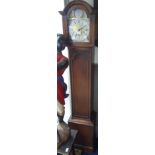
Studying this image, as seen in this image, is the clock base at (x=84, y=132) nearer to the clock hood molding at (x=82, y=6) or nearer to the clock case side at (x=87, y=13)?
the clock case side at (x=87, y=13)

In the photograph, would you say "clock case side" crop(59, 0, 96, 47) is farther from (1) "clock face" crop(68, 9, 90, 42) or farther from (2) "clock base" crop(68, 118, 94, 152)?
(2) "clock base" crop(68, 118, 94, 152)

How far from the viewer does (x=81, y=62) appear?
1.51m

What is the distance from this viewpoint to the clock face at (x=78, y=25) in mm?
1355

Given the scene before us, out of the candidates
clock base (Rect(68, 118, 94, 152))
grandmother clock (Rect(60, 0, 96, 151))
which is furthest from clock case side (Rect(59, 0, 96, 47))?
clock base (Rect(68, 118, 94, 152))

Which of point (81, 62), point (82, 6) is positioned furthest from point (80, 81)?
point (82, 6)

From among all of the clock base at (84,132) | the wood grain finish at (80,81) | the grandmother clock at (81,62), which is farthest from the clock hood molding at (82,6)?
the clock base at (84,132)

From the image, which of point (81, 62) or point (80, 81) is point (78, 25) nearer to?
point (81, 62)

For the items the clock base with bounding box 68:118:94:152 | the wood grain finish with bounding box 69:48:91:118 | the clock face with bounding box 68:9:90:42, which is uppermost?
the clock face with bounding box 68:9:90:42

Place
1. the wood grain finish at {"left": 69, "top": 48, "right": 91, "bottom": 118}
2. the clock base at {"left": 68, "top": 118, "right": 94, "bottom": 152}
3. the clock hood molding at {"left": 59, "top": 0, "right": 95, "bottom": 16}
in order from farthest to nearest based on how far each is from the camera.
A: the clock base at {"left": 68, "top": 118, "right": 94, "bottom": 152} → the wood grain finish at {"left": 69, "top": 48, "right": 91, "bottom": 118} → the clock hood molding at {"left": 59, "top": 0, "right": 95, "bottom": 16}

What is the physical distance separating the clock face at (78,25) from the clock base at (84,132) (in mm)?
798

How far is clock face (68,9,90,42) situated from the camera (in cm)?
136

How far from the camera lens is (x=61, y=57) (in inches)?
54.0
